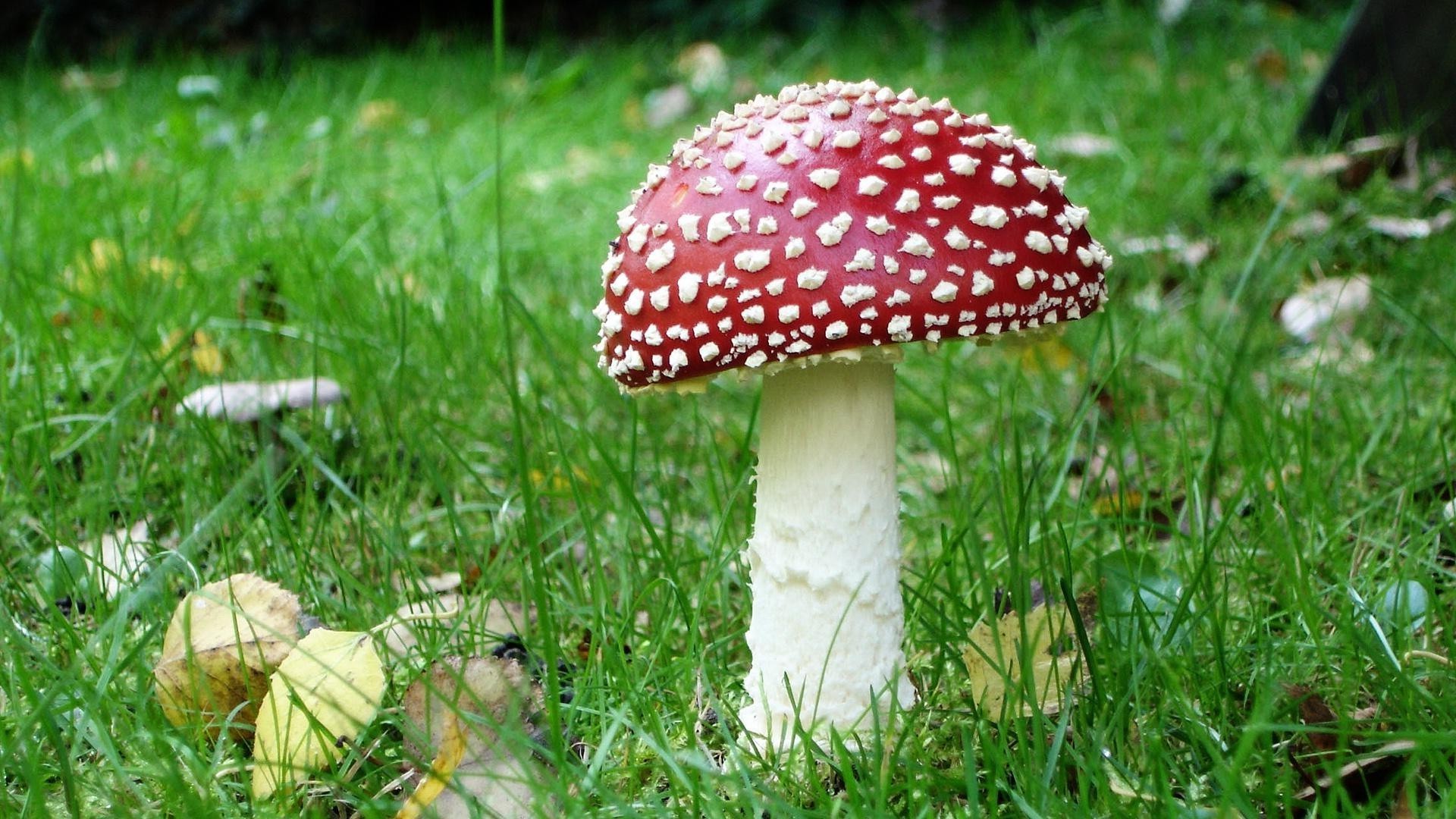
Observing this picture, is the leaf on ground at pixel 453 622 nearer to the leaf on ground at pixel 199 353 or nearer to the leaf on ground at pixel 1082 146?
the leaf on ground at pixel 199 353

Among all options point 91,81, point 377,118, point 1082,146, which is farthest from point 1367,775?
point 91,81

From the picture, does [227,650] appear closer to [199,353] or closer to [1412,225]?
[199,353]

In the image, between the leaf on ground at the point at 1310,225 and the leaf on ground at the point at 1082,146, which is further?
the leaf on ground at the point at 1082,146

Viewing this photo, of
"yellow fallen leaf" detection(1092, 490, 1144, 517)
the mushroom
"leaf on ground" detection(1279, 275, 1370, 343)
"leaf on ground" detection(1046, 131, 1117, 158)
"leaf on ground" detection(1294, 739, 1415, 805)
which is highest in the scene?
"leaf on ground" detection(1046, 131, 1117, 158)

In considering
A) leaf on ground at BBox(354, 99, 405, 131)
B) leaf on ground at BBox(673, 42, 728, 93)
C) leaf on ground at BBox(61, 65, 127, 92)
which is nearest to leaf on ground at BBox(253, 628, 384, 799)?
leaf on ground at BBox(354, 99, 405, 131)

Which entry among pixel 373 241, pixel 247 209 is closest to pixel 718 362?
pixel 373 241

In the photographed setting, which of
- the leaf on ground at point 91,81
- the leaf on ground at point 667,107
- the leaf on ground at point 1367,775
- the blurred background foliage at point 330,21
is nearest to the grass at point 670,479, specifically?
the leaf on ground at point 1367,775

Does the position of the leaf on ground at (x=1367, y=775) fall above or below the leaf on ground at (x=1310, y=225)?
below

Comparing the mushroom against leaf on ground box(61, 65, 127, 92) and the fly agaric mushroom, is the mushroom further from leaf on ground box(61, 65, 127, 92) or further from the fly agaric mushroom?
leaf on ground box(61, 65, 127, 92)
